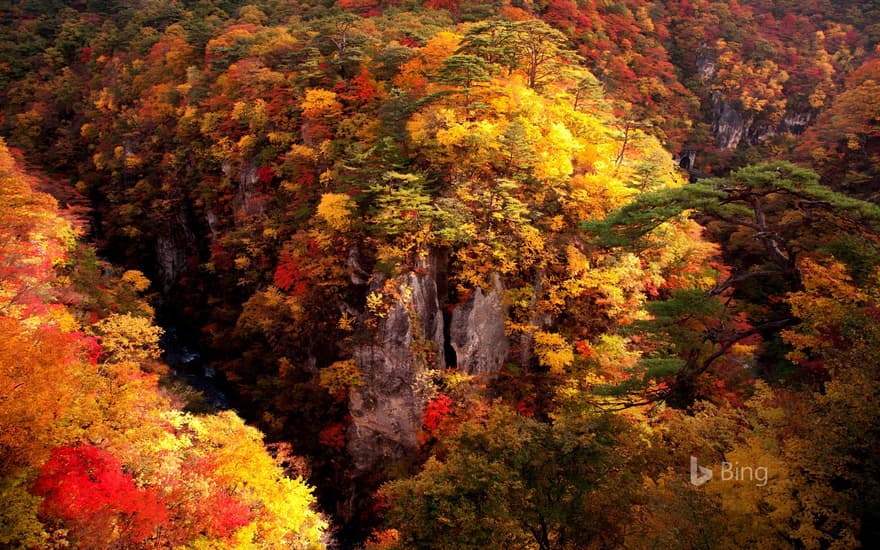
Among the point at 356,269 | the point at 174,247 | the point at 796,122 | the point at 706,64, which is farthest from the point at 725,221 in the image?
the point at 706,64

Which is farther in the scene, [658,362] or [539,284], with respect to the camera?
[539,284]

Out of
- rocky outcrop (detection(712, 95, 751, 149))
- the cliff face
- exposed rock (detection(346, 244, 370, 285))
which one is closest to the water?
the cliff face

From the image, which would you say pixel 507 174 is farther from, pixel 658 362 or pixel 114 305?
pixel 114 305

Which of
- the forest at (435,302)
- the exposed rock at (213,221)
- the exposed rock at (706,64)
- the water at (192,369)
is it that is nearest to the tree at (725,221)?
the forest at (435,302)

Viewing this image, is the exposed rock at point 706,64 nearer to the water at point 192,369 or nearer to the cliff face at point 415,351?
the cliff face at point 415,351

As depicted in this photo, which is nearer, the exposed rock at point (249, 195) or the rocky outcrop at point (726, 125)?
the exposed rock at point (249, 195)

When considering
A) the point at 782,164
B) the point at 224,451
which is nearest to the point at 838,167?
the point at 782,164

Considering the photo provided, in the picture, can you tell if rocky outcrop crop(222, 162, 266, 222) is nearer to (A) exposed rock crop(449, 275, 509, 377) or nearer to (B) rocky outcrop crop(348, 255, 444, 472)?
(B) rocky outcrop crop(348, 255, 444, 472)
